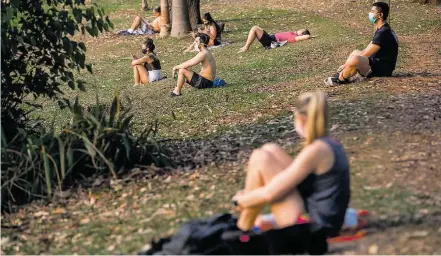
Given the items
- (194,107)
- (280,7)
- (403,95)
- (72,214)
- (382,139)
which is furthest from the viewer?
(280,7)

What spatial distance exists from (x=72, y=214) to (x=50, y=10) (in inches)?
101

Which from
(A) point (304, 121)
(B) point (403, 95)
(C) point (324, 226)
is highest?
(A) point (304, 121)

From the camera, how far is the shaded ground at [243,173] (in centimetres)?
627

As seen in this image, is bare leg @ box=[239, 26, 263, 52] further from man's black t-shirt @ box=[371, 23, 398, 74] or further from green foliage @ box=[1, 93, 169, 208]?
green foliage @ box=[1, 93, 169, 208]

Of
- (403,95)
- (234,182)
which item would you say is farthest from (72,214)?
(403,95)

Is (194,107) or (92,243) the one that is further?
(194,107)

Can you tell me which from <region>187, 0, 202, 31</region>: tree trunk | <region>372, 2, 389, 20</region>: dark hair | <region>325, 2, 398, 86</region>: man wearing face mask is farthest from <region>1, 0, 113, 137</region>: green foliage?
<region>187, 0, 202, 31</region>: tree trunk

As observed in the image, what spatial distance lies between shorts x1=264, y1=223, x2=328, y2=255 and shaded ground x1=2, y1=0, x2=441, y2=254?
117mm

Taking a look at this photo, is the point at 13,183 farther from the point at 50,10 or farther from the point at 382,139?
the point at 382,139

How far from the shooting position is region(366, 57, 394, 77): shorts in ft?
41.1

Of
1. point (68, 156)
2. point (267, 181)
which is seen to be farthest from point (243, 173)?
point (267, 181)

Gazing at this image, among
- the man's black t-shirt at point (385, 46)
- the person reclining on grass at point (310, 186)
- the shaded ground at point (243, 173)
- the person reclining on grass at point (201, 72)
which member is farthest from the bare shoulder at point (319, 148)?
the person reclining on grass at point (201, 72)

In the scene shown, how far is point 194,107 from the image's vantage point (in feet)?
42.7

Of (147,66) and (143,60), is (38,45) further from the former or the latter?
(147,66)
